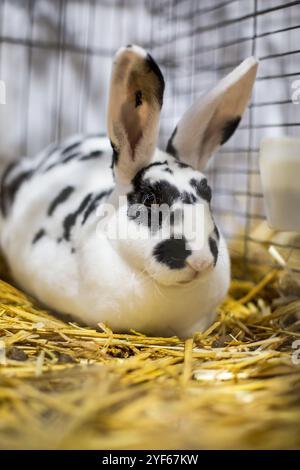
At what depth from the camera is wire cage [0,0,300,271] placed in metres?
2.22

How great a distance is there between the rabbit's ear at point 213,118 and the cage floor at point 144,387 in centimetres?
A: 57

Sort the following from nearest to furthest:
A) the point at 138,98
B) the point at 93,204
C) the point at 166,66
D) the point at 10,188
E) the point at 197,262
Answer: the point at 197,262, the point at 138,98, the point at 93,204, the point at 10,188, the point at 166,66

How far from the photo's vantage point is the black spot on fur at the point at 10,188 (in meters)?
2.35

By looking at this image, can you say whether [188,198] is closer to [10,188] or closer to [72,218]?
[72,218]

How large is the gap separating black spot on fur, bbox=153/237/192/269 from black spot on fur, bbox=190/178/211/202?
197 mm

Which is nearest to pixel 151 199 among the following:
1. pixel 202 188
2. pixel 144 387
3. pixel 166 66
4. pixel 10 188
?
pixel 202 188

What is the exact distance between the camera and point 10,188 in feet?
7.88

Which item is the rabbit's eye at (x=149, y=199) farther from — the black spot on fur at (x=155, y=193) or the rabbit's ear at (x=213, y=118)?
the rabbit's ear at (x=213, y=118)

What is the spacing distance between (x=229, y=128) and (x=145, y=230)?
Answer: 0.47m

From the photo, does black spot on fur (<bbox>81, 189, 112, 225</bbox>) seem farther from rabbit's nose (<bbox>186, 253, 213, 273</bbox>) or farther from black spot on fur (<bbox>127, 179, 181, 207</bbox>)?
rabbit's nose (<bbox>186, 253, 213, 273</bbox>)

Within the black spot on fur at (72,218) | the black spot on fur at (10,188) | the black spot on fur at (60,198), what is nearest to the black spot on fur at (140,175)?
the black spot on fur at (72,218)

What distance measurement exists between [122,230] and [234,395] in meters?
0.61
